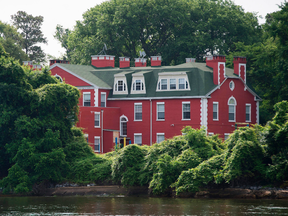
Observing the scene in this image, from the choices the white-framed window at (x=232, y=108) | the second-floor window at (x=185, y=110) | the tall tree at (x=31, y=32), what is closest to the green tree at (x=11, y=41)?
the tall tree at (x=31, y=32)

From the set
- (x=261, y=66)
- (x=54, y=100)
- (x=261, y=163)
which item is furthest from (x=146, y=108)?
(x=261, y=163)

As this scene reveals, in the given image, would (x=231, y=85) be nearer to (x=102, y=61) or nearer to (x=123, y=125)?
(x=123, y=125)

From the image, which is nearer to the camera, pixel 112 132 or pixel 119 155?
pixel 119 155

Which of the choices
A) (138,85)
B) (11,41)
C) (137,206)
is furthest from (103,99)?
(137,206)

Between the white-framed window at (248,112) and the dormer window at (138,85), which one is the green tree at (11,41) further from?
the white-framed window at (248,112)

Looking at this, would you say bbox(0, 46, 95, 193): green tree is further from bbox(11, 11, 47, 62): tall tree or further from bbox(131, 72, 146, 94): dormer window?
bbox(11, 11, 47, 62): tall tree

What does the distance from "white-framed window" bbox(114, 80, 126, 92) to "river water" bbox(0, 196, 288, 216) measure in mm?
22716

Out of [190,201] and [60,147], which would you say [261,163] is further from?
[60,147]

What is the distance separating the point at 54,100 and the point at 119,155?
689 centimetres

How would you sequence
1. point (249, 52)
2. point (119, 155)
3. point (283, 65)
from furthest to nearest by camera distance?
1. point (249, 52)
2. point (283, 65)
3. point (119, 155)

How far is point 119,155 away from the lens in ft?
149

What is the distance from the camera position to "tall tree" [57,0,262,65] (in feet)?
258

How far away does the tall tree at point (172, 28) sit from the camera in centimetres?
7869

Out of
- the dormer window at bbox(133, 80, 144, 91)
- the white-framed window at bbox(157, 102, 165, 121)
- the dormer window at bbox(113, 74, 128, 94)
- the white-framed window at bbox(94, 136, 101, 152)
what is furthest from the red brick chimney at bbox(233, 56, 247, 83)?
the white-framed window at bbox(94, 136, 101, 152)
